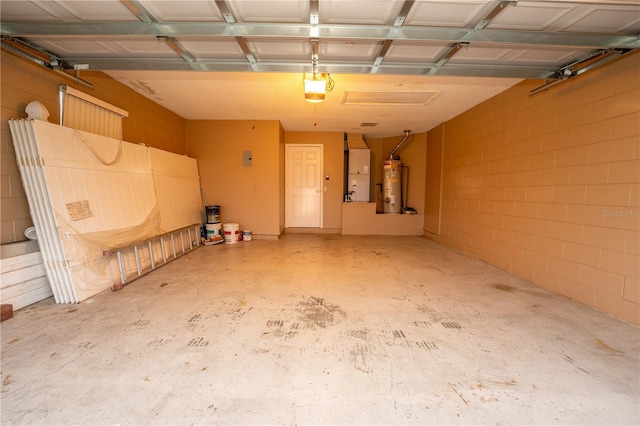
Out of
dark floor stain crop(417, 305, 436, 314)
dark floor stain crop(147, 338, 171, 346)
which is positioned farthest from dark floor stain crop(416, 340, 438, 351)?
dark floor stain crop(147, 338, 171, 346)

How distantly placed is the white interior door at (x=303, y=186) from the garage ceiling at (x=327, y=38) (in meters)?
3.07

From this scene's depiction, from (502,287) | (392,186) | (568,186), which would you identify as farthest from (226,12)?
(392,186)

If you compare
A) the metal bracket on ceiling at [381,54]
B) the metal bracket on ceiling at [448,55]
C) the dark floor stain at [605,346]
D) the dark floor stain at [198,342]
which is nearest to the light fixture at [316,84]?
the metal bracket on ceiling at [381,54]

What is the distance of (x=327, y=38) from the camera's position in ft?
7.51

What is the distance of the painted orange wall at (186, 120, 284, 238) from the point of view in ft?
19.0

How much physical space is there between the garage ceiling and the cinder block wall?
33 cm

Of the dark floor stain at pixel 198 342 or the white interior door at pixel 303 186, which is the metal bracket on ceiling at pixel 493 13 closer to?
the dark floor stain at pixel 198 342

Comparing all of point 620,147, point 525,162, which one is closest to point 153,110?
point 525,162

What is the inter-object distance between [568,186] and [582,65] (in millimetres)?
1234

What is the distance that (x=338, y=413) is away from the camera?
4.38 feet

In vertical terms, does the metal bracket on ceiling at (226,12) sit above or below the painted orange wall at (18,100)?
above

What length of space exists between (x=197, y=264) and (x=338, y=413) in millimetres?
3271

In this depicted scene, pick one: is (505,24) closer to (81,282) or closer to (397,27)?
(397,27)

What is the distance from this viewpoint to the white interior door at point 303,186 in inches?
270
